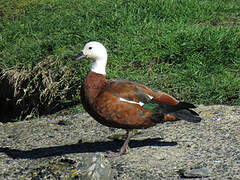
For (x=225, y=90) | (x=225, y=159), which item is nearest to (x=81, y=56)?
(x=225, y=159)

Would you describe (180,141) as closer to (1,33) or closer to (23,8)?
(1,33)

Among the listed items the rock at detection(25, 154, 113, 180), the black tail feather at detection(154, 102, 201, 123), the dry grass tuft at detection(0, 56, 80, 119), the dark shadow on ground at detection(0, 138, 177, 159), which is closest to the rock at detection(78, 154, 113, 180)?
the rock at detection(25, 154, 113, 180)

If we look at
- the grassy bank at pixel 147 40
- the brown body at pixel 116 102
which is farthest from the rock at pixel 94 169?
the grassy bank at pixel 147 40

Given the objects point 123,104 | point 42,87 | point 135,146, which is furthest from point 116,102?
point 42,87

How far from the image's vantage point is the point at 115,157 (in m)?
4.05

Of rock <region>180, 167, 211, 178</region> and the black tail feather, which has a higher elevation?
the black tail feather

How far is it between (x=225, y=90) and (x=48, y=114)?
7.22 feet

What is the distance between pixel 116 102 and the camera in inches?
155

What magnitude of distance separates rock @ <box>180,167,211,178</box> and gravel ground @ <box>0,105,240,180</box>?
27 mm

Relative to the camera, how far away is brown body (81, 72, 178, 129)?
392 centimetres

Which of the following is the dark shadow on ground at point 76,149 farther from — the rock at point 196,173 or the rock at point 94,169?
the rock at point 196,173

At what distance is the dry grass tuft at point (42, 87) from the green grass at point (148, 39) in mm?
163

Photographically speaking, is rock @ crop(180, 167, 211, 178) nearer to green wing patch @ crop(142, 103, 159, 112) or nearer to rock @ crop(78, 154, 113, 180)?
rock @ crop(78, 154, 113, 180)

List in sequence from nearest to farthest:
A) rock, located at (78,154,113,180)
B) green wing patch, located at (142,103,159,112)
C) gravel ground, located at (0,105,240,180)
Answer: rock, located at (78,154,113,180) → gravel ground, located at (0,105,240,180) → green wing patch, located at (142,103,159,112)
